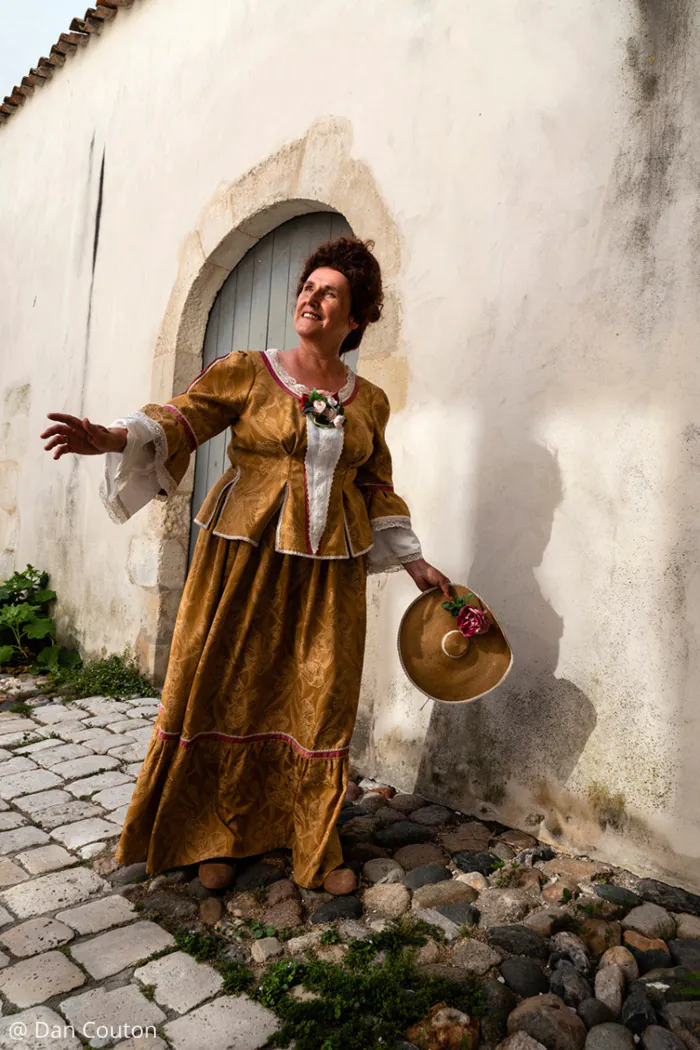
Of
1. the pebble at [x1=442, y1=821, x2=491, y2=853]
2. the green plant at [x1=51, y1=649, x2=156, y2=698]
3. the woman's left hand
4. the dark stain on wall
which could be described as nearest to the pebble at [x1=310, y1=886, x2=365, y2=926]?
the pebble at [x1=442, y1=821, x2=491, y2=853]

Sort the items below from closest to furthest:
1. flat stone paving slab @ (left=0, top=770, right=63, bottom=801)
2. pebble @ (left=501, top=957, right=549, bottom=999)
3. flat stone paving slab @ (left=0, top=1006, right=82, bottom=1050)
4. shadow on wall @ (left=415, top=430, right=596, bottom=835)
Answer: flat stone paving slab @ (left=0, top=1006, right=82, bottom=1050), pebble @ (left=501, top=957, right=549, bottom=999), shadow on wall @ (left=415, top=430, right=596, bottom=835), flat stone paving slab @ (left=0, top=770, right=63, bottom=801)

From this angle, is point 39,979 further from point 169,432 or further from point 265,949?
point 169,432

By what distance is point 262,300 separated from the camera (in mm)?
4020

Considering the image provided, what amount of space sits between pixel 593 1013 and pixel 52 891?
4.73 feet

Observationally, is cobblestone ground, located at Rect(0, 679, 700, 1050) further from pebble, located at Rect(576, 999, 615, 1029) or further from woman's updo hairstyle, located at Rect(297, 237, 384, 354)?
woman's updo hairstyle, located at Rect(297, 237, 384, 354)

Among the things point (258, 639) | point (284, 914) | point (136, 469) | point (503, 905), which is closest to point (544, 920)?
point (503, 905)

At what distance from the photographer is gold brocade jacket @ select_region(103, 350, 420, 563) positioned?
6.99ft

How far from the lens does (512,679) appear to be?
265cm

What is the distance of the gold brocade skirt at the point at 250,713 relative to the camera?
2.17 m

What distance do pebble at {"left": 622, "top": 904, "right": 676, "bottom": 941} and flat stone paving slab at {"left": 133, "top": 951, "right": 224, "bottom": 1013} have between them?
107 cm

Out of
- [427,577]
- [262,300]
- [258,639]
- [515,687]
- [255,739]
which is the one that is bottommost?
[255,739]

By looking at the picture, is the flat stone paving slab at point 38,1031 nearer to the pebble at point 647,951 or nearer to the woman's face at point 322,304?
the pebble at point 647,951

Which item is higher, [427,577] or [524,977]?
[427,577]

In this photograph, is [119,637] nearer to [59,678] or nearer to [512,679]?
[59,678]
